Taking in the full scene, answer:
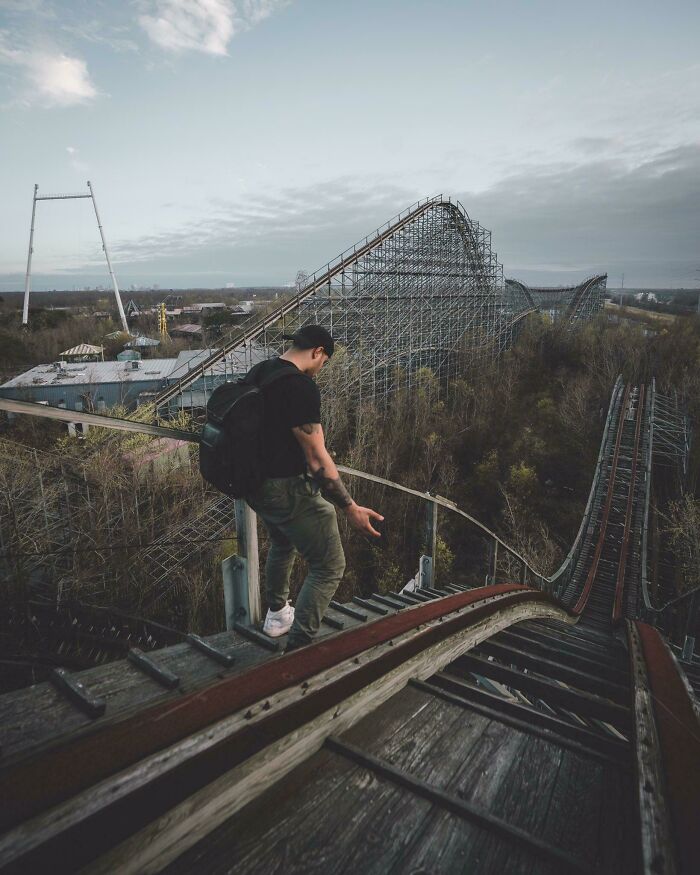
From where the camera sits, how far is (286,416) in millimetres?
1609

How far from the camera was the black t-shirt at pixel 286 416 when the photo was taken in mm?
1597

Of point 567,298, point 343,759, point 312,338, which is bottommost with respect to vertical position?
point 343,759

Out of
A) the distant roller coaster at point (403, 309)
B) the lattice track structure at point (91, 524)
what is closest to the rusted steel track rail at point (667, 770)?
the lattice track structure at point (91, 524)

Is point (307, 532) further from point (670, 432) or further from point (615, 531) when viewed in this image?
point (670, 432)

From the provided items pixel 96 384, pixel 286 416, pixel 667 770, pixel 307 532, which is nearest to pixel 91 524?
pixel 307 532

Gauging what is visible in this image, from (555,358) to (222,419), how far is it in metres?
26.4

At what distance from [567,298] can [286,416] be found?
1658 inches

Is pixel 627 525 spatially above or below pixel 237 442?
below

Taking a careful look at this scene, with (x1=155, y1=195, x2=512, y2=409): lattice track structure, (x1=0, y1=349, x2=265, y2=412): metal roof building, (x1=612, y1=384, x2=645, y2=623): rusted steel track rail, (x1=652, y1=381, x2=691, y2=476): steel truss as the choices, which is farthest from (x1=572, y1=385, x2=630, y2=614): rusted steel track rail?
(x1=0, y1=349, x2=265, y2=412): metal roof building

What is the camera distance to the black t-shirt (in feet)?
5.24

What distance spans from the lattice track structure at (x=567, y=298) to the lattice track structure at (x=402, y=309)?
9571 millimetres

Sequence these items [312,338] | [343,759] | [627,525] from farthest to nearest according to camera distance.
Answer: [627,525] → [312,338] → [343,759]

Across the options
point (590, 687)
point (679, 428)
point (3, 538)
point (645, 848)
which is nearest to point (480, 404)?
point (679, 428)

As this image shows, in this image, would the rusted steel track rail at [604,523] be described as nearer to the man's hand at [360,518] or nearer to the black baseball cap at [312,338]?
the man's hand at [360,518]
